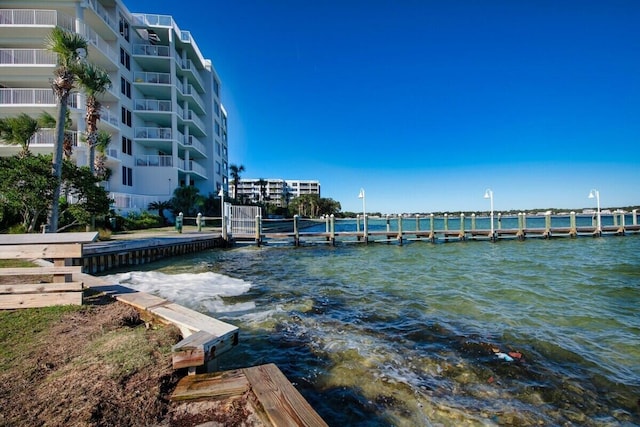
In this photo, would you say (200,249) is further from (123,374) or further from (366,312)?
(123,374)

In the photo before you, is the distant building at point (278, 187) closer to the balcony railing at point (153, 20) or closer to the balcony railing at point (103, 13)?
the balcony railing at point (153, 20)

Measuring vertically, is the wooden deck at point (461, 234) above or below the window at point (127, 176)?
below

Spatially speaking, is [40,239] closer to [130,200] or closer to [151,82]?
[130,200]

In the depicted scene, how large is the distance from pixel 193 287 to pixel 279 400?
701 centimetres

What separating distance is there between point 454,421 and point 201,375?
2462mm

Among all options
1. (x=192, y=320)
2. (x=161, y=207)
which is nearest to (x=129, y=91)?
(x=161, y=207)

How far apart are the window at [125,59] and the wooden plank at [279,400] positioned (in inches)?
1362

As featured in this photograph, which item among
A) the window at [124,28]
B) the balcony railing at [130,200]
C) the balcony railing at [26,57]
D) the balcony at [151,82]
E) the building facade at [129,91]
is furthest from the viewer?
the balcony at [151,82]

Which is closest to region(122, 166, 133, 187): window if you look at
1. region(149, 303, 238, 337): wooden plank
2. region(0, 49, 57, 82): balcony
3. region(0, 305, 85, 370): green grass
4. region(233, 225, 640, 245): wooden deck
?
region(0, 49, 57, 82): balcony

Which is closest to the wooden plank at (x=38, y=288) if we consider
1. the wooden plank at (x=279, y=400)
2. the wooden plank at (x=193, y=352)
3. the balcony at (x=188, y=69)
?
the wooden plank at (x=193, y=352)

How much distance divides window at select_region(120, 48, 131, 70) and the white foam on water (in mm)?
26921

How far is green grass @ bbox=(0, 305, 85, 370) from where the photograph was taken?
127 inches

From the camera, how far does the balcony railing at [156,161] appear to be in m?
29.9

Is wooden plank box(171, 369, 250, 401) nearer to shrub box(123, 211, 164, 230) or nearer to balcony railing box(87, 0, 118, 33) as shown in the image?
shrub box(123, 211, 164, 230)
